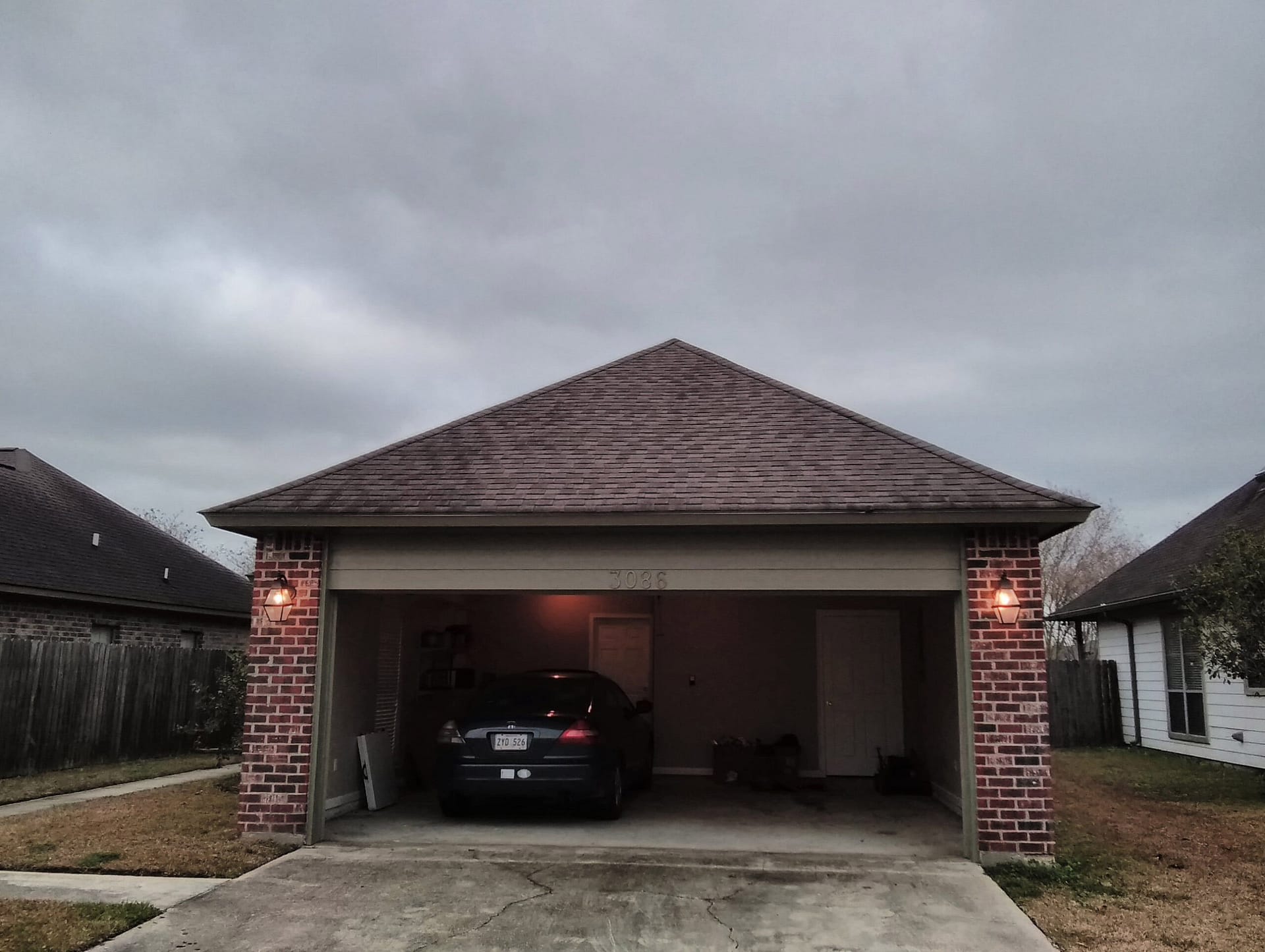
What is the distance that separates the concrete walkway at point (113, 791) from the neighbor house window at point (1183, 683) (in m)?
13.2

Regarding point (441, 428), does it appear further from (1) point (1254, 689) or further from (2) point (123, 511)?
(2) point (123, 511)

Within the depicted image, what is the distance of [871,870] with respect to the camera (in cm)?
630

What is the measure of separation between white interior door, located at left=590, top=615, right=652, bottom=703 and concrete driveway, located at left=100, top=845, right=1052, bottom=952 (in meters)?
5.01

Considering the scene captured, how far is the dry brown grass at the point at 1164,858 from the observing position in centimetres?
489

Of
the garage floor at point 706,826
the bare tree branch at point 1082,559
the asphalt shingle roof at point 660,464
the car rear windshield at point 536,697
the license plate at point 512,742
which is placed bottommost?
the garage floor at point 706,826

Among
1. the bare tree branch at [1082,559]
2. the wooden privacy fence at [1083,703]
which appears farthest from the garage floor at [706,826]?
the bare tree branch at [1082,559]

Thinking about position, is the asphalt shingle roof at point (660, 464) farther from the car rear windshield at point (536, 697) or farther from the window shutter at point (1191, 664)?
the window shutter at point (1191, 664)

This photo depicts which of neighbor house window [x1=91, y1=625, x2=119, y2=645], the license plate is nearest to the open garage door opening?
the license plate

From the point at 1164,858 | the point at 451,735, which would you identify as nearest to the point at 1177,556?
the point at 1164,858

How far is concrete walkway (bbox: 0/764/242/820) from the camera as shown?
28.5 feet

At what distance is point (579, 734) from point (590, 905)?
2.28 meters

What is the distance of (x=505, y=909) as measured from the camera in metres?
5.30

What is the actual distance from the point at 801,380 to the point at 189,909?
2615cm

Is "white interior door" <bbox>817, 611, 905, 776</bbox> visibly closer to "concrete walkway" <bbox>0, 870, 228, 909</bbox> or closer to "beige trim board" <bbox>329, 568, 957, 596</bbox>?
"beige trim board" <bbox>329, 568, 957, 596</bbox>
